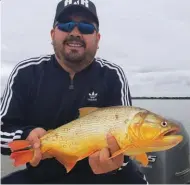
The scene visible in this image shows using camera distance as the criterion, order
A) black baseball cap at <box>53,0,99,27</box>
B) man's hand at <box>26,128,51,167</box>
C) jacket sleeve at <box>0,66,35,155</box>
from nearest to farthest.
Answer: man's hand at <box>26,128,51,167</box> < jacket sleeve at <box>0,66,35,155</box> < black baseball cap at <box>53,0,99,27</box>

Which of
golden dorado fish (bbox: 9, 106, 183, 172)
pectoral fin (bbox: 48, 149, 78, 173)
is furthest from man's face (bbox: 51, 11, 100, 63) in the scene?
pectoral fin (bbox: 48, 149, 78, 173)

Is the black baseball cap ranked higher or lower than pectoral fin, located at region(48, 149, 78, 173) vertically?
higher

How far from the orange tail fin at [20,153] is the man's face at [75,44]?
119cm

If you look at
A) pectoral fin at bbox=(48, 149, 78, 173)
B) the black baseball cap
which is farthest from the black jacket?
pectoral fin at bbox=(48, 149, 78, 173)

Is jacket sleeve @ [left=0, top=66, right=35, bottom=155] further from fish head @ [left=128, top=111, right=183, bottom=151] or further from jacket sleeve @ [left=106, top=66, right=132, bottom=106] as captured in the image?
fish head @ [left=128, top=111, right=183, bottom=151]

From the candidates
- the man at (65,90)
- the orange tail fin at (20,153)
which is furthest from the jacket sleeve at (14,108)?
the orange tail fin at (20,153)

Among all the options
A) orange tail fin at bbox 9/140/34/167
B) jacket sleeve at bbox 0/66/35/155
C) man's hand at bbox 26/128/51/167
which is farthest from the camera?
jacket sleeve at bbox 0/66/35/155

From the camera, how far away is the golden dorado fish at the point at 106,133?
9.86ft

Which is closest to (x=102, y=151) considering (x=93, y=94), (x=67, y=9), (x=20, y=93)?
(x=93, y=94)

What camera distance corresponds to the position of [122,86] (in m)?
4.23

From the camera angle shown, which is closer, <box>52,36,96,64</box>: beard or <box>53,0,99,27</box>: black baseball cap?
<box>52,36,96,64</box>: beard

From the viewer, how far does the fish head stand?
299cm

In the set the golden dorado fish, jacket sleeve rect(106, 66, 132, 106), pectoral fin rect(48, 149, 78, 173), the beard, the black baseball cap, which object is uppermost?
the black baseball cap

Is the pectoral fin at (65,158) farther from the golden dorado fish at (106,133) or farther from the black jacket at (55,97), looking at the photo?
the black jacket at (55,97)
